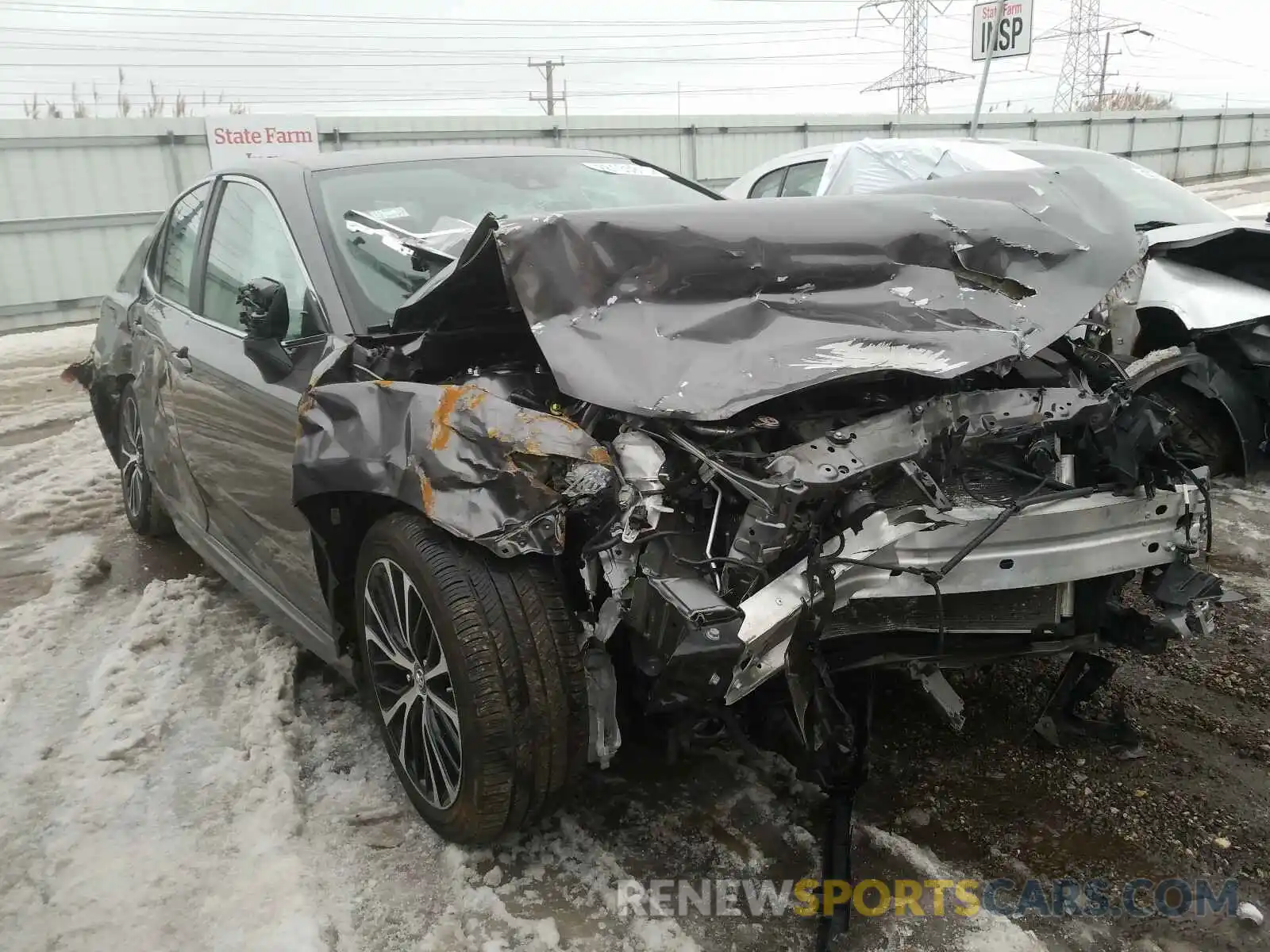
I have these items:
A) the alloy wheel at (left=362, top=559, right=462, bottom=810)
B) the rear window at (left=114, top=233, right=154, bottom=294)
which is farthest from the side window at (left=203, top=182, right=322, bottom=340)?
the rear window at (left=114, top=233, right=154, bottom=294)

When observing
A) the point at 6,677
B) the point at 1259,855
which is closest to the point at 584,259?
the point at 1259,855

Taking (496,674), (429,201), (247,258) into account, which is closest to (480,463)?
(496,674)

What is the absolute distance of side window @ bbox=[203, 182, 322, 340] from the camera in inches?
118

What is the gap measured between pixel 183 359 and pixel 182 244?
0.76 metres

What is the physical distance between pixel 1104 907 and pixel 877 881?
0.51m

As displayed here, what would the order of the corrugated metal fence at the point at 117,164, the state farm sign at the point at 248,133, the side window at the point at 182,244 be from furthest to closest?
1. the state farm sign at the point at 248,133
2. the corrugated metal fence at the point at 117,164
3. the side window at the point at 182,244

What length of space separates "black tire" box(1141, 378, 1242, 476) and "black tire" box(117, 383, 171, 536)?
4705mm

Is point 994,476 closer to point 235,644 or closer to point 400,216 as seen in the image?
point 400,216

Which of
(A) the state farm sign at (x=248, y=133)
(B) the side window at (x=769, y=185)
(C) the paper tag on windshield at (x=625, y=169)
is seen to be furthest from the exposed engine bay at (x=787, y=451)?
(A) the state farm sign at (x=248, y=133)

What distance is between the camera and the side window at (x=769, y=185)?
24.3 ft

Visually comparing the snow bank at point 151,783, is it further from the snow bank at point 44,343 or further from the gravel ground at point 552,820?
the snow bank at point 44,343

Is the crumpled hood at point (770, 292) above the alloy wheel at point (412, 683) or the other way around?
above

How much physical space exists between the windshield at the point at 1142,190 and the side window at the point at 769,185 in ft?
5.66

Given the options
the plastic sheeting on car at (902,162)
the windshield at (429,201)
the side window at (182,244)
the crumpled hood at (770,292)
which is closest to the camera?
the crumpled hood at (770,292)
